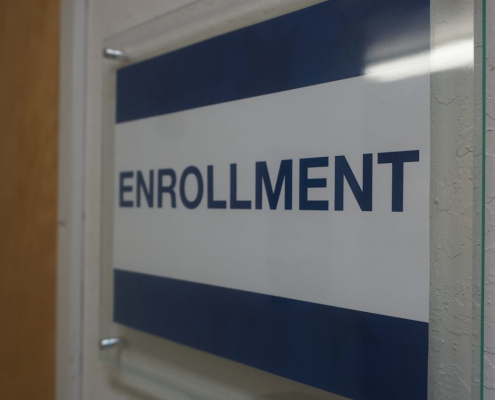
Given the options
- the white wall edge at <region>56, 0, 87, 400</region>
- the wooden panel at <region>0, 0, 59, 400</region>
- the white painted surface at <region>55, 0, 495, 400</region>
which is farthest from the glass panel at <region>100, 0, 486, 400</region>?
the wooden panel at <region>0, 0, 59, 400</region>

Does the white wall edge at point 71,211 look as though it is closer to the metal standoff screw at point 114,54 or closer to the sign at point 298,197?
the metal standoff screw at point 114,54

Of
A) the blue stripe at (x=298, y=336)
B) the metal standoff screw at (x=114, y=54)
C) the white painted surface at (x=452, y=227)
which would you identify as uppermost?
the metal standoff screw at (x=114, y=54)

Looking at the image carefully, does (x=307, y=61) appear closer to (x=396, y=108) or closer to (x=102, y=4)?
(x=396, y=108)

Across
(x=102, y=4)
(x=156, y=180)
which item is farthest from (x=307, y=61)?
(x=102, y=4)

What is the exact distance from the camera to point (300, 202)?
0.58m

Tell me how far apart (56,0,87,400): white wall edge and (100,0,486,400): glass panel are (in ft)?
0.53

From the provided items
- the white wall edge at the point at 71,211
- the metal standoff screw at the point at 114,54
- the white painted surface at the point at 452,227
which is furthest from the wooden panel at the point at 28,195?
the white painted surface at the point at 452,227

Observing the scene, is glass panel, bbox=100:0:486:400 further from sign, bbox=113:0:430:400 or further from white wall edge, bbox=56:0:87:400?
white wall edge, bbox=56:0:87:400

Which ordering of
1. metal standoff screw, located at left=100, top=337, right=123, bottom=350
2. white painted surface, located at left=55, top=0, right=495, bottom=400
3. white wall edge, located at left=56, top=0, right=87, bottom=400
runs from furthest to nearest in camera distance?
white wall edge, located at left=56, top=0, right=87, bottom=400 → metal standoff screw, located at left=100, top=337, right=123, bottom=350 → white painted surface, located at left=55, top=0, right=495, bottom=400

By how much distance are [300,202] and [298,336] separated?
0.16m

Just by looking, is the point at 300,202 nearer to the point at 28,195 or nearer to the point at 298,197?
the point at 298,197

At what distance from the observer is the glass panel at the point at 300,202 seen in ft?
1.55

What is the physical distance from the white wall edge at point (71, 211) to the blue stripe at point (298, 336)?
26 cm

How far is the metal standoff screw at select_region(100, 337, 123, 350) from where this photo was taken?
2.86 ft
